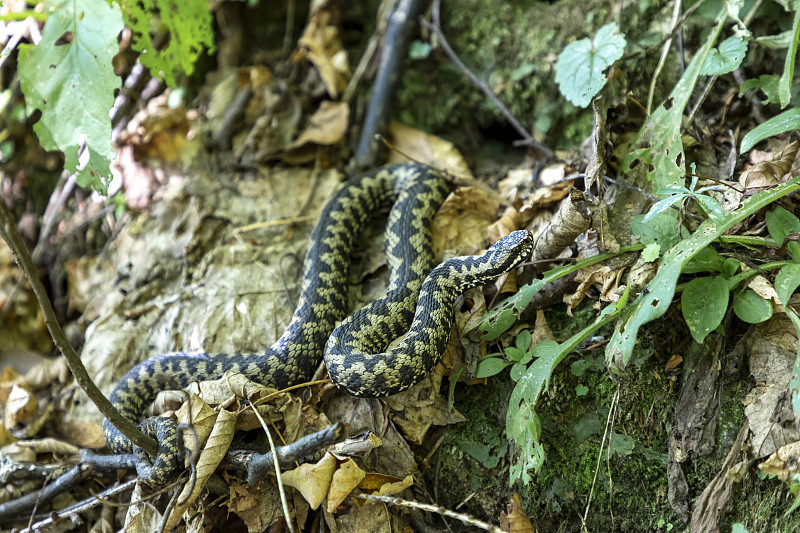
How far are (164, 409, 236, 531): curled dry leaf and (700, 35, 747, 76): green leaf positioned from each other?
12.8 feet

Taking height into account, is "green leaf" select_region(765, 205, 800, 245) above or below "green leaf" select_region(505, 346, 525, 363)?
above

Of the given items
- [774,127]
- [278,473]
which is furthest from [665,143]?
[278,473]

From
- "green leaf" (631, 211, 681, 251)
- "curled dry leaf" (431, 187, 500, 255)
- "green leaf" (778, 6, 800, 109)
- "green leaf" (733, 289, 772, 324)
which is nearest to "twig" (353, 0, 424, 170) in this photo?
"curled dry leaf" (431, 187, 500, 255)

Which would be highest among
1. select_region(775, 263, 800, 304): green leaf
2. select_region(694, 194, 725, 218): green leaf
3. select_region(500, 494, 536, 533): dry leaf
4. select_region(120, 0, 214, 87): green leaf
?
select_region(120, 0, 214, 87): green leaf

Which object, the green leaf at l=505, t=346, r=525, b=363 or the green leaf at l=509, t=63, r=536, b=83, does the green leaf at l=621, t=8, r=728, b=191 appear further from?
the green leaf at l=509, t=63, r=536, b=83

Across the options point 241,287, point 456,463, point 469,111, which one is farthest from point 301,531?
point 469,111

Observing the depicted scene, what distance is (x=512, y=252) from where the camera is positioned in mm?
3777

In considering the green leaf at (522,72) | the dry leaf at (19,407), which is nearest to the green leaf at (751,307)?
the green leaf at (522,72)

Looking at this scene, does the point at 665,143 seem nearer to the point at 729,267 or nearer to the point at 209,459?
the point at 729,267

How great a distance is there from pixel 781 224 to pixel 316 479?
3060mm

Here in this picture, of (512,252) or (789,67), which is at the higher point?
(789,67)

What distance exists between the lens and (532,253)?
3.95 meters

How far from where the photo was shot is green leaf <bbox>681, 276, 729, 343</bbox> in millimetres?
3014

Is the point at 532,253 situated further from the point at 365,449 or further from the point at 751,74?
the point at 751,74
